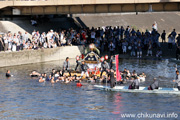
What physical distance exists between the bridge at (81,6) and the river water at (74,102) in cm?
1420

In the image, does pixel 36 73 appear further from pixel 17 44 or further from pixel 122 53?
pixel 122 53

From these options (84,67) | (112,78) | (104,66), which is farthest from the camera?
(84,67)

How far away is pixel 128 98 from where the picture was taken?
114 feet

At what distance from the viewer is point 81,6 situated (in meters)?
59.0

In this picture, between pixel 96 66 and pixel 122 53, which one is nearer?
pixel 96 66

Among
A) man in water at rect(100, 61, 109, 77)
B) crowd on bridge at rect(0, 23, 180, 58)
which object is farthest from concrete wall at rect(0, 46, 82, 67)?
man in water at rect(100, 61, 109, 77)

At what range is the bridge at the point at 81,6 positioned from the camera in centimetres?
5578

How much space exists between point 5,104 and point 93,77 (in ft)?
38.0

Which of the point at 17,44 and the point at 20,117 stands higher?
the point at 17,44

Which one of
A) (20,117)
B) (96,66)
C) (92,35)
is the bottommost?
(20,117)

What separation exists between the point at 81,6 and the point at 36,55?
8831 millimetres

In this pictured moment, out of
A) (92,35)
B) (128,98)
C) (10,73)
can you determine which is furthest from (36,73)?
(92,35)

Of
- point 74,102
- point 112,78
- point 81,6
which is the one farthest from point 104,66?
point 81,6

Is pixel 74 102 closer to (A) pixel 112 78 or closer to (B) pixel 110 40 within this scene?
(A) pixel 112 78
